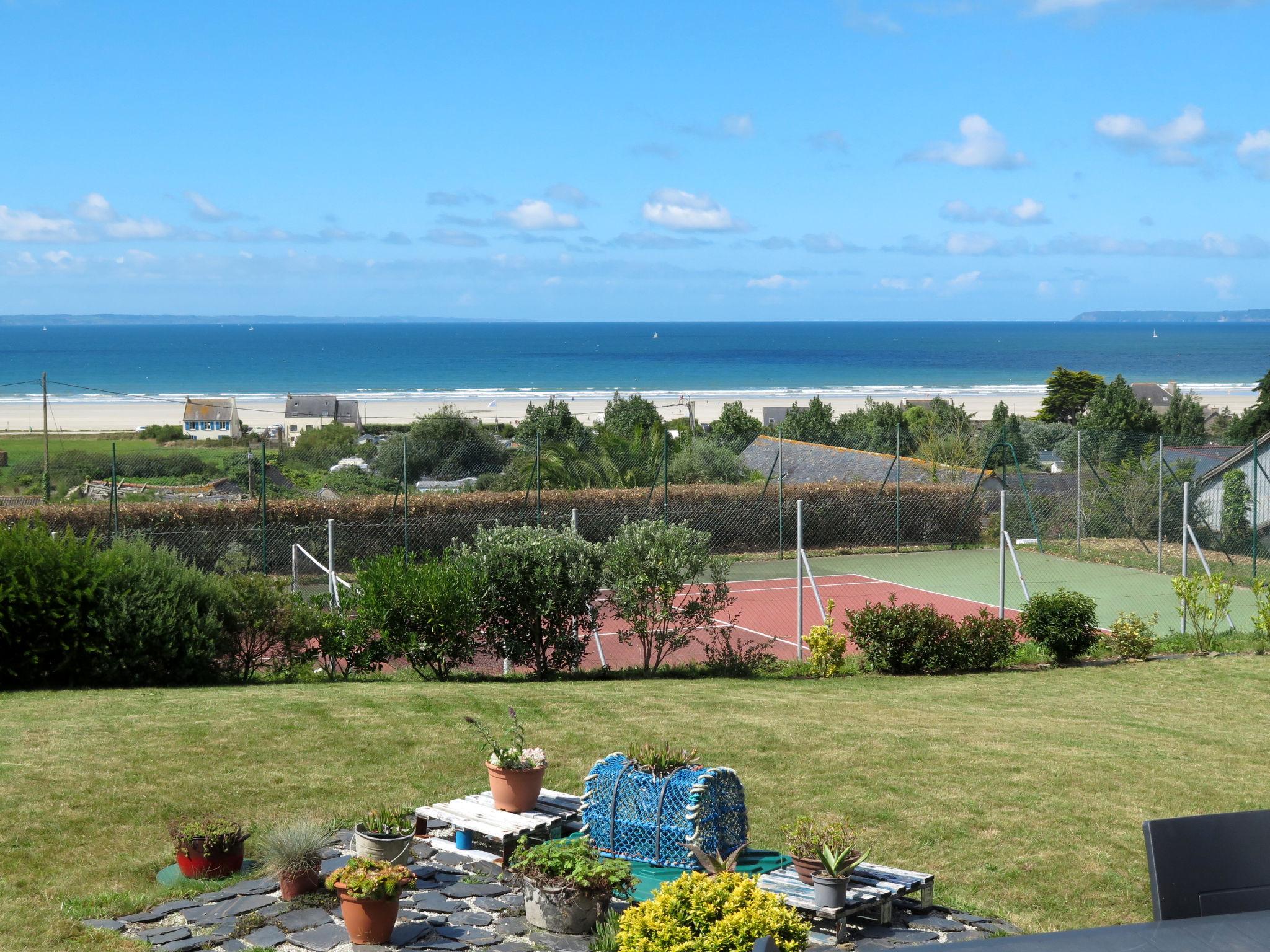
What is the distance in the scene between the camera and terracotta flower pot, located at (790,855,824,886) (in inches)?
231

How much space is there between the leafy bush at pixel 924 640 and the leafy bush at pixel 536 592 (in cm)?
321

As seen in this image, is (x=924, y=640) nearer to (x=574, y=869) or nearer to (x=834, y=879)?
(x=834, y=879)

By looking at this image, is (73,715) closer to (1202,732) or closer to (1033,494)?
(1202,732)

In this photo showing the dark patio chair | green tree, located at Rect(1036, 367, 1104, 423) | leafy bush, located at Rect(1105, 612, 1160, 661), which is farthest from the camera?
green tree, located at Rect(1036, 367, 1104, 423)

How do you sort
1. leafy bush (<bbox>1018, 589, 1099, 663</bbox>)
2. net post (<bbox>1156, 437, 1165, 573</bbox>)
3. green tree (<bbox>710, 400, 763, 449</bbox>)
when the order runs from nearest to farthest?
leafy bush (<bbox>1018, 589, 1099, 663</bbox>)
net post (<bbox>1156, 437, 1165, 573</bbox>)
green tree (<bbox>710, 400, 763, 449</bbox>)

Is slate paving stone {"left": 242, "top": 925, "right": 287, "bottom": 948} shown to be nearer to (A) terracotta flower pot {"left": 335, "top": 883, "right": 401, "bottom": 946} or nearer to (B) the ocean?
(A) terracotta flower pot {"left": 335, "top": 883, "right": 401, "bottom": 946}

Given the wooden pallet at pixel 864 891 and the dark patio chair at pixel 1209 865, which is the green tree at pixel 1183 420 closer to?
the wooden pallet at pixel 864 891

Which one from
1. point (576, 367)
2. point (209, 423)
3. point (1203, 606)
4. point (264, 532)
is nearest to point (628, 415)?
point (209, 423)

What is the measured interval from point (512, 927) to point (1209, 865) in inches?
167

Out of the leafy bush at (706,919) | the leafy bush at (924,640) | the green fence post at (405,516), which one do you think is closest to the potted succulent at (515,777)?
the leafy bush at (706,919)

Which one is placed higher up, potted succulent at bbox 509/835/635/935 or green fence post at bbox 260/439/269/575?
green fence post at bbox 260/439/269/575

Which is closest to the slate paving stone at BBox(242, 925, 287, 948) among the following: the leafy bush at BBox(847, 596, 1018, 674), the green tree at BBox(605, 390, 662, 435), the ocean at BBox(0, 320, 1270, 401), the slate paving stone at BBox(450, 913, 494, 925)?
the slate paving stone at BBox(450, 913, 494, 925)

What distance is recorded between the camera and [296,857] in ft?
18.9

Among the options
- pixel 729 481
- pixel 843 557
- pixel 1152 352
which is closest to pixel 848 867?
pixel 843 557
